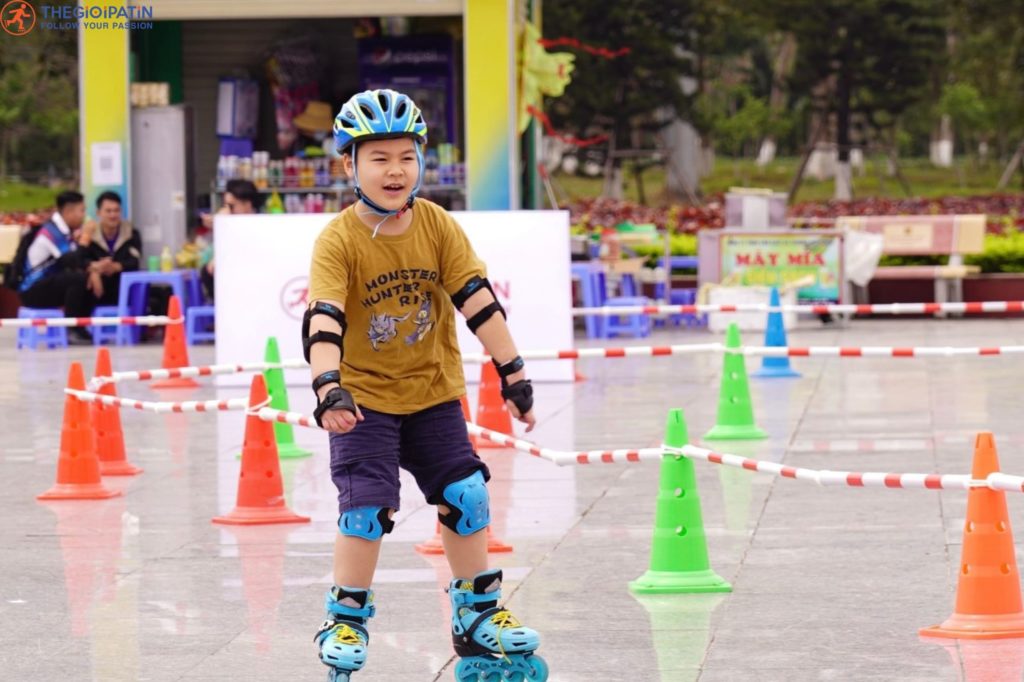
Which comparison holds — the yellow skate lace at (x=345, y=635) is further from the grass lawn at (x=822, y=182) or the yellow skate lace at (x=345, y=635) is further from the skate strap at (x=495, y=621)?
the grass lawn at (x=822, y=182)

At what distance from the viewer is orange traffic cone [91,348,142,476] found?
10344 millimetres

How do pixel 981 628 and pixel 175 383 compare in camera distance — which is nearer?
pixel 981 628

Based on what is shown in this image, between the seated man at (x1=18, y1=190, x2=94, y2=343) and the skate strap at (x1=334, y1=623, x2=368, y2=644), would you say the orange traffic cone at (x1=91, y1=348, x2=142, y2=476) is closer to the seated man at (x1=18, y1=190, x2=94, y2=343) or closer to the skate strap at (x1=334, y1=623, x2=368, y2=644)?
the skate strap at (x1=334, y1=623, x2=368, y2=644)

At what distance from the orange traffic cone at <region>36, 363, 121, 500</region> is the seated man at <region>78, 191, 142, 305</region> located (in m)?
9.33

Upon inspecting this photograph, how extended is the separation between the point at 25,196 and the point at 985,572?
161 feet

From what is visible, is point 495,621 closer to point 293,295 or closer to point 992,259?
point 293,295

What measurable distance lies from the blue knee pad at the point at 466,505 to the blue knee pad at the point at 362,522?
0.20 m

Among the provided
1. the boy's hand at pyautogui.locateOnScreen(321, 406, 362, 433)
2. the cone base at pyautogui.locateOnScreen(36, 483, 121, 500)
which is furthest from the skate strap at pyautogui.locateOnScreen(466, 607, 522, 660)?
the cone base at pyautogui.locateOnScreen(36, 483, 121, 500)

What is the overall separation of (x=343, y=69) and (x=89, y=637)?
15411 millimetres

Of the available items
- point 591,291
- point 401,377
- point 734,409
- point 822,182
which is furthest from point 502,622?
point 822,182

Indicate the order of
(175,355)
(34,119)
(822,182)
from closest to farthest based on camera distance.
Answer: (175,355) < (34,119) < (822,182)

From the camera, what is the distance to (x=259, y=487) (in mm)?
8742

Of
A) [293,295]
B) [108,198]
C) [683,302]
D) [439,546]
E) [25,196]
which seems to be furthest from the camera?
[25,196]

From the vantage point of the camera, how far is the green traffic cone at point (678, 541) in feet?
23.0
